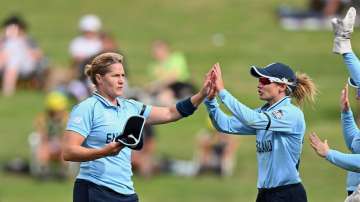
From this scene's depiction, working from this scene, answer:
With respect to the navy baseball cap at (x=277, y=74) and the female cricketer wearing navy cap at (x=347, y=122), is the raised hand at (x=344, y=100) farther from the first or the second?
the navy baseball cap at (x=277, y=74)

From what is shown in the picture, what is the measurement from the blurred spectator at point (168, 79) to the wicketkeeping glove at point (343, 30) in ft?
30.0

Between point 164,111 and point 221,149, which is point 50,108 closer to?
point 221,149

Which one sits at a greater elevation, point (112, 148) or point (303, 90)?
point (303, 90)

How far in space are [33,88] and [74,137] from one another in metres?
12.7

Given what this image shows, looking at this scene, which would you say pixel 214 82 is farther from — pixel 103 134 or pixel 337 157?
pixel 337 157

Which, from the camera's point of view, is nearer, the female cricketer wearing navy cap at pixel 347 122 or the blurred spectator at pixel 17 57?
the female cricketer wearing navy cap at pixel 347 122

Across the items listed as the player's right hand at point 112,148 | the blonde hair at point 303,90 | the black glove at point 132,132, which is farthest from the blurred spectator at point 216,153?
the black glove at point 132,132

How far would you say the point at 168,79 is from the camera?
18.2 m

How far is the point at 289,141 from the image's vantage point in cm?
814

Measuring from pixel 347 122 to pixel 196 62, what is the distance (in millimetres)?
13900

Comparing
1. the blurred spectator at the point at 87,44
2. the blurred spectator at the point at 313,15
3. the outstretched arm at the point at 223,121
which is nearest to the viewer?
the outstretched arm at the point at 223,121

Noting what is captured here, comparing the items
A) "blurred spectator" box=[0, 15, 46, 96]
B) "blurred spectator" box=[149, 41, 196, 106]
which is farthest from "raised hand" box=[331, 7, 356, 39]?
"blurred spectator" box=[0, 15, 46, 96]

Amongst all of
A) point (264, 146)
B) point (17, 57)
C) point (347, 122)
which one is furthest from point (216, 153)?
point (264, 146)

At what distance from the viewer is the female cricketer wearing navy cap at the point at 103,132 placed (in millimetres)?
7793
